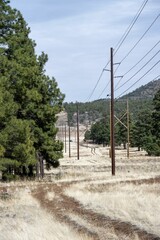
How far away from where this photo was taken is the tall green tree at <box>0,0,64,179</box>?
30891mm

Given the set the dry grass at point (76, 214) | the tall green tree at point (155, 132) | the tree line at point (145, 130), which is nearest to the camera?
the dry grass at point (76, 214)

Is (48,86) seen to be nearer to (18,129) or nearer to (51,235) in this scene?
(18,129)

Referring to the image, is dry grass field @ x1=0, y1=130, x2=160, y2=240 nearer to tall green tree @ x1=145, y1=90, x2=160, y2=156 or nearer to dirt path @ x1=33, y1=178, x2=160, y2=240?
dirt path @ x1=33, y1=178, x2=160, y2=240

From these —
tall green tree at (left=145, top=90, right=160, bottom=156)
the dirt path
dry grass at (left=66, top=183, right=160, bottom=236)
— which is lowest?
the dirt path

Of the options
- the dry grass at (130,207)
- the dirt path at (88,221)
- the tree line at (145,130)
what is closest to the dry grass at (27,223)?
the dirt path at (88,221)

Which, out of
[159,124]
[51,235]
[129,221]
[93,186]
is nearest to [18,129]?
[93,186]

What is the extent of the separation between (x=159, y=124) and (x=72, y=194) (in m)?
53.2

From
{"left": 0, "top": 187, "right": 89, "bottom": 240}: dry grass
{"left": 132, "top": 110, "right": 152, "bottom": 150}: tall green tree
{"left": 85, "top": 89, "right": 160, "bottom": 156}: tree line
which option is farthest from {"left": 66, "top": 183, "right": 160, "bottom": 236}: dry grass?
{"left": 132, "top": 110, "right": 152, "bottom": 150}: tall green tree

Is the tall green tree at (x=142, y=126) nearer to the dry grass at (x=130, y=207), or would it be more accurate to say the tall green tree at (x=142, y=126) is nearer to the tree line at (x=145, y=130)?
the tree line at (x=145, y=130)

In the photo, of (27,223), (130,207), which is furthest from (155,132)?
(27,223)

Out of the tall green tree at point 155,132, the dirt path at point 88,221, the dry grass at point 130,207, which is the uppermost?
the tall green tree at point 155,132

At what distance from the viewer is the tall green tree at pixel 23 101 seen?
30.9 meters

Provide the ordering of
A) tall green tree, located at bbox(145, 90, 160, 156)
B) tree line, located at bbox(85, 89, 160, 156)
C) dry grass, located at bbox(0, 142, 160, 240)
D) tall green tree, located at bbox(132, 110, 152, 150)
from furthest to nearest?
1. tall green tree, located at bbox(132, 110, 152, 150)
2. tree line, located at bbox(85, 89, 160, 156)
3. tall green tree, located at bbox(145, 90, 160, 156)
4. dry grass, located at bbox(0, 142, 160, 240)

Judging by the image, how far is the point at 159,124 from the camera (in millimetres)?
75938
